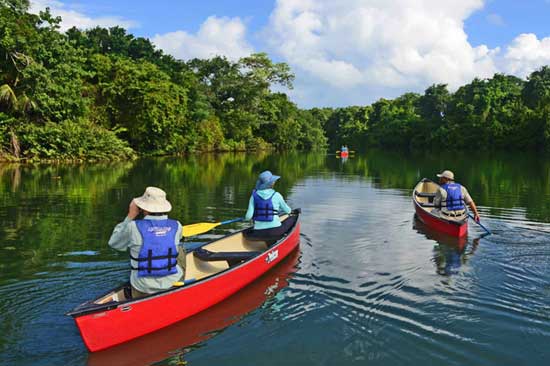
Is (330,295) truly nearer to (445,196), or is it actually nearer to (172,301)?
(172,301)

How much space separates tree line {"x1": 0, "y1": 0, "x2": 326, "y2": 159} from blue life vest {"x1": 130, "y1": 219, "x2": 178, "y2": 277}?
27672 mm

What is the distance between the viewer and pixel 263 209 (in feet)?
28.8

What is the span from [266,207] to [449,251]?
3958 mm

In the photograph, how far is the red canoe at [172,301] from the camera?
500 cm

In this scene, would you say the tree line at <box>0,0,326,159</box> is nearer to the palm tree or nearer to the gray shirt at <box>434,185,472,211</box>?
the palm tree

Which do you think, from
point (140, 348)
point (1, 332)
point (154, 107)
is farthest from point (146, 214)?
point (154, 107)

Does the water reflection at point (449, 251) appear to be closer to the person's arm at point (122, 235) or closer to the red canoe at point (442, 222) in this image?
the red canoe at point (442, 222)

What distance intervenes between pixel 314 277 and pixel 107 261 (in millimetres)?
3659

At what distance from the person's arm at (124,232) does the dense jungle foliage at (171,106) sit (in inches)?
1083

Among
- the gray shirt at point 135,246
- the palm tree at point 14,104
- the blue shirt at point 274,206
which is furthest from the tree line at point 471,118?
the gray shirt at point 135,246

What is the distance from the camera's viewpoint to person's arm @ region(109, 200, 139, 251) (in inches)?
208

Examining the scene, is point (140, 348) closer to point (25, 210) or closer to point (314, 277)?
point (314, 277)

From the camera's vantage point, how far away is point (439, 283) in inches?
300

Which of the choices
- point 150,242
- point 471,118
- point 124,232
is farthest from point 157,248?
point 471,118
